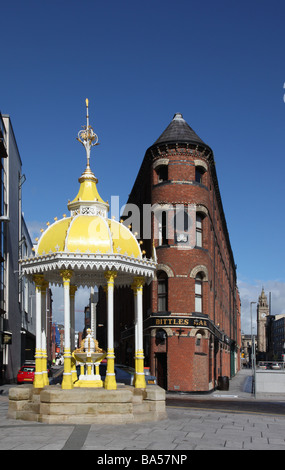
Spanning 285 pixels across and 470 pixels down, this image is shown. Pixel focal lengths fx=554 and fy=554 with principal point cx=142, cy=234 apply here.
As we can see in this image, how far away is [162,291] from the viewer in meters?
34.8

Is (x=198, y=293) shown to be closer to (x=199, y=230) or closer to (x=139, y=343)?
(x=199, y=230)

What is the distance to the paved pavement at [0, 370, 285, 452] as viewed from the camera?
10719mm

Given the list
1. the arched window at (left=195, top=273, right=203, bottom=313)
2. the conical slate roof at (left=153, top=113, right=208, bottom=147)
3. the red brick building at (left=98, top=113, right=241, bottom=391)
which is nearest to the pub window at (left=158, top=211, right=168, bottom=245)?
the red brick building at (left=98, top=113, right=241, bottom=391)

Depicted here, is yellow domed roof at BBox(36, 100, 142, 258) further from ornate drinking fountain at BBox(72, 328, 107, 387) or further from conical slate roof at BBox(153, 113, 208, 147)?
conical slate roof at BBox(153, 113, 208, 147)

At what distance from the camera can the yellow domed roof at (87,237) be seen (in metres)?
16.5

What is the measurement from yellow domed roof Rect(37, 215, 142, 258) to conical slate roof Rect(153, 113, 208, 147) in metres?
18.7

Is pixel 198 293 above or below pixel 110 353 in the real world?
above

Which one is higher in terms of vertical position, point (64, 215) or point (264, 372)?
point (64, 215)

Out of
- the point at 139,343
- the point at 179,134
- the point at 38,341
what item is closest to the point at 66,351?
the point at 38,341

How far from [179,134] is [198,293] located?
34.0 feet
